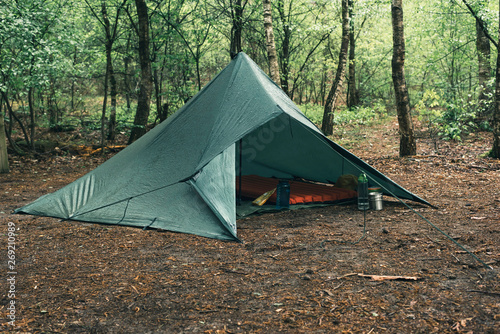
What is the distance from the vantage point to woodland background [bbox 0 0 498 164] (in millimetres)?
8109

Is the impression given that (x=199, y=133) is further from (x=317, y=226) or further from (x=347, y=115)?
(x=347, y=115)

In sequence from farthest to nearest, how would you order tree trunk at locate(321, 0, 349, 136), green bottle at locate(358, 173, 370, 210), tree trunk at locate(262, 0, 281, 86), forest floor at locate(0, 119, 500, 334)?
tree trunk at locate(321, 0, 349, 136) → tree trunk at locate(262, 0, 281, 86) → green bottle at locate(358, 173, 370, 210) → forest floor at locate(0, 119, 500, 334)

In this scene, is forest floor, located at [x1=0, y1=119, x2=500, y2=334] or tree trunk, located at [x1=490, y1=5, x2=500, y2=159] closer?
forest floor, located at [x1=0, y1=119, x2=500, y2=334]

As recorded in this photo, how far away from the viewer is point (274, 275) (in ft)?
10.1

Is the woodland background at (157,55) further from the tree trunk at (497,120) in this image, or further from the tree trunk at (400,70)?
the tree trunk at (497,120)

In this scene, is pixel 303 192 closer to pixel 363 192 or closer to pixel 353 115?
pixel 363 192

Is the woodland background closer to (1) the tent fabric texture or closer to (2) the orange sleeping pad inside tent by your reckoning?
(1) the tent fabric texture

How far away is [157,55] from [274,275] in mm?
10339

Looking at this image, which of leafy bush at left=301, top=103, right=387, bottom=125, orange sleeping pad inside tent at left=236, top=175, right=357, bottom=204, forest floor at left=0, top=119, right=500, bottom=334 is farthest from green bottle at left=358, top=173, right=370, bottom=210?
leafy bush at left=301, top=103, right=387, bottom=125

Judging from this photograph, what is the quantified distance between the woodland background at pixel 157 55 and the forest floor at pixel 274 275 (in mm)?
4073

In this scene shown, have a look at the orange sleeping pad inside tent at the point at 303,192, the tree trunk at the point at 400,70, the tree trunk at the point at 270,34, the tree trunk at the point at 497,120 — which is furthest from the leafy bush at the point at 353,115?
the orange sleeping pad inside tent at the point at 303,192

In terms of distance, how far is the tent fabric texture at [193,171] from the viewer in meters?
4.34

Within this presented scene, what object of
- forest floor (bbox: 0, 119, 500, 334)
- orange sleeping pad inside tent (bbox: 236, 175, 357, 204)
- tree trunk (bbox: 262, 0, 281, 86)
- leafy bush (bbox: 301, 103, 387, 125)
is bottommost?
forest floor (bbox: 0, 119, 500, 334)

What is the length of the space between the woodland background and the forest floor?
407 centimetres
